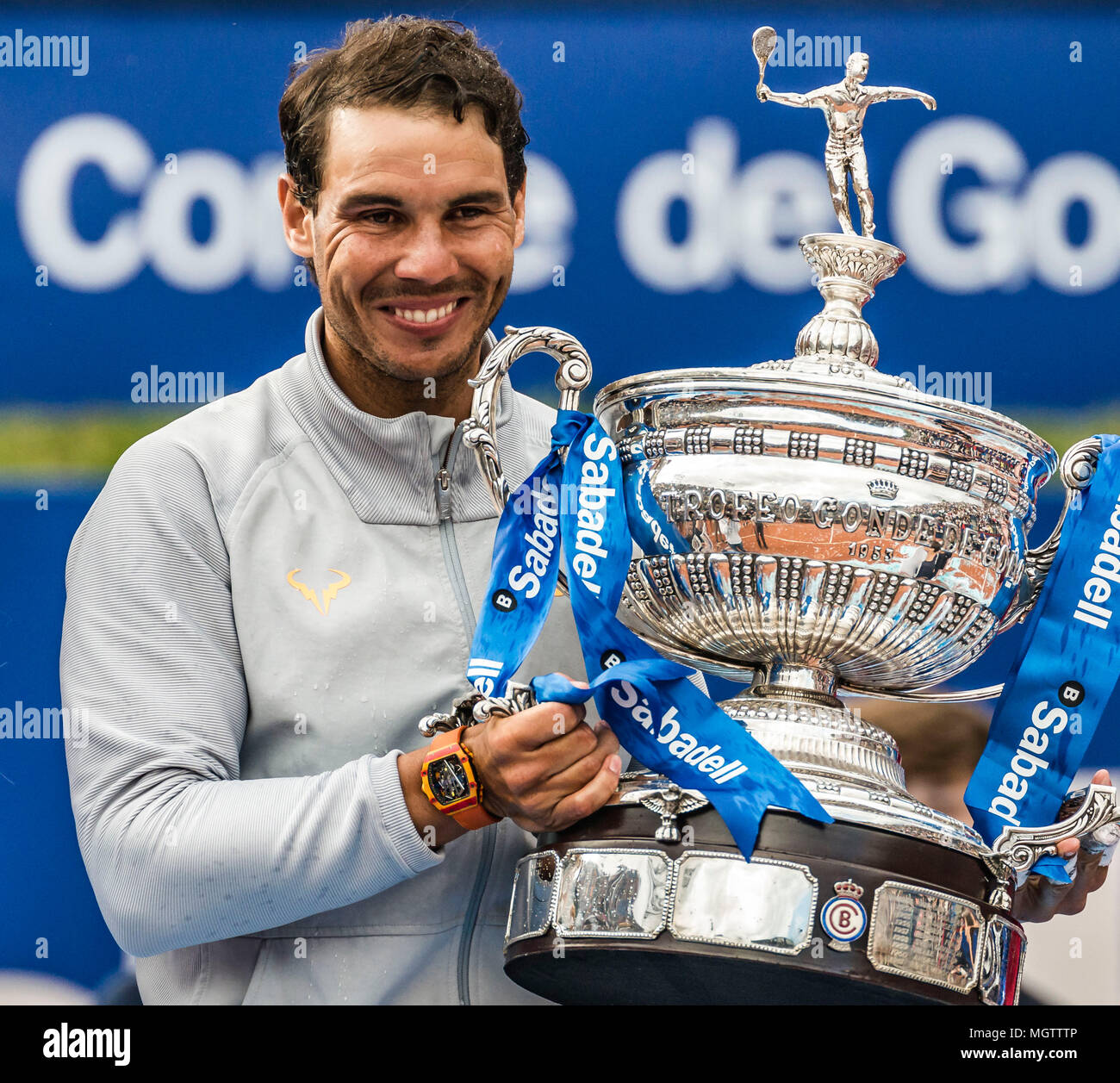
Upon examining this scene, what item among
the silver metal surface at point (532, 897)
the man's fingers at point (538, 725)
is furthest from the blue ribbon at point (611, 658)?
the silver metal surface at point (532, 897)

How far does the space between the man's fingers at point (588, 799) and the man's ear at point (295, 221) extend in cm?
65

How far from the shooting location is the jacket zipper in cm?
155

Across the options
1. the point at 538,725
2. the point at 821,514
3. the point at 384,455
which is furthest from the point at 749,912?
the point at 384,455

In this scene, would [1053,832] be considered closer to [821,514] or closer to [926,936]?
[926,936]

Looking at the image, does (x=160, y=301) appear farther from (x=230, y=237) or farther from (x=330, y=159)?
(x=330, y=159)

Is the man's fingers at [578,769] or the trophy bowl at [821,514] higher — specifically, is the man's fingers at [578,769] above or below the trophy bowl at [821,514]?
below

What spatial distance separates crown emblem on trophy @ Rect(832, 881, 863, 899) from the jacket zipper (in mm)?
421

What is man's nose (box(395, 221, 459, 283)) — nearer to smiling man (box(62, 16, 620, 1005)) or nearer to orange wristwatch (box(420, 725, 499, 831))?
smiling man (box(62, 16, 620, 1005))

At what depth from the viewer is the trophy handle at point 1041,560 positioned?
4.93 ft

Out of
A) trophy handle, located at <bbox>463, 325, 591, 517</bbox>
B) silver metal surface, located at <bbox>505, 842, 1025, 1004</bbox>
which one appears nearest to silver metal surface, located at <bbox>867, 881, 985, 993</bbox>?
silver metal surface, located at <bbox>505, 842, 1025, 1004</bbox>

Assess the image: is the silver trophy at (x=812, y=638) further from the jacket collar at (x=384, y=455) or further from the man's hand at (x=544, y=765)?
the jacket collar at (x=384, y=455)

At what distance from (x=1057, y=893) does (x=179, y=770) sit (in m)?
0.83
